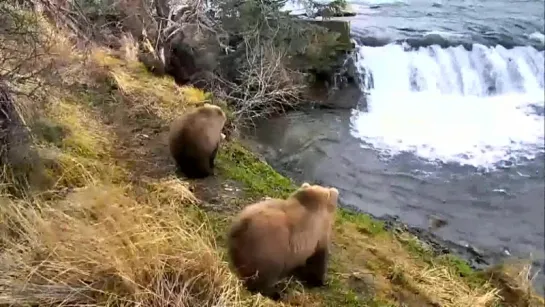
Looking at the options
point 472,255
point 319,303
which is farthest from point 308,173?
point 319,303

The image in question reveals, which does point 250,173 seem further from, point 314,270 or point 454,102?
point 454,102

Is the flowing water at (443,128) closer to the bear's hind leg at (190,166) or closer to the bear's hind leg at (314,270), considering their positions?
the bear's hind leg at (190,166)

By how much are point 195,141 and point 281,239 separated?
2.47m

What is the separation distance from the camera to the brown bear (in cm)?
634

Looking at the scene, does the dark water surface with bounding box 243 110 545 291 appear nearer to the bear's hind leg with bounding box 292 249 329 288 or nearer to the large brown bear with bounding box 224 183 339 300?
the bear's hind leg with bounding box 292 249 329 288

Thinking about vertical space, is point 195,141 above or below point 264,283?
below

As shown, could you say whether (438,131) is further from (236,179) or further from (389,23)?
(236,179)

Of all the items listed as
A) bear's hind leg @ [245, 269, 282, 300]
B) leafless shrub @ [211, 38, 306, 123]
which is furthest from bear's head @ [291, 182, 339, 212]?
leafless shrub @ [211, 38, 306, 123]

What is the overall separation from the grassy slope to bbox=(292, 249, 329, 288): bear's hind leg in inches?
3.6

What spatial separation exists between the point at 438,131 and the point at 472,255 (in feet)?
15.3

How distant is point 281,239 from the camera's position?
4.04 meters

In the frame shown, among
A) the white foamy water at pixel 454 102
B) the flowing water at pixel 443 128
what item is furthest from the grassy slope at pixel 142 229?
the white foamy water at pixel 454 102

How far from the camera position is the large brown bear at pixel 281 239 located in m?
3.94

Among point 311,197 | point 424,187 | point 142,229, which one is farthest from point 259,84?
point 142,229
